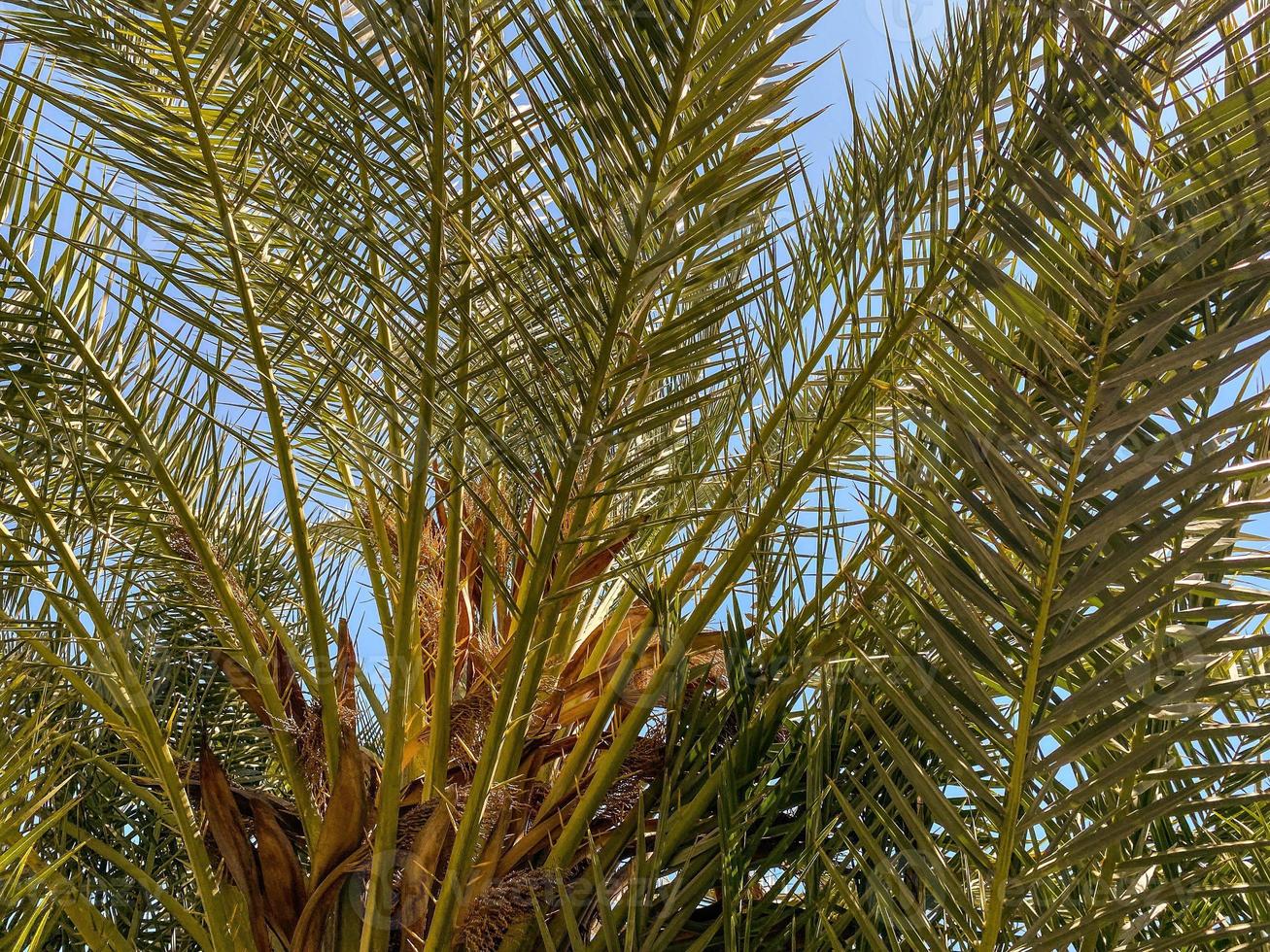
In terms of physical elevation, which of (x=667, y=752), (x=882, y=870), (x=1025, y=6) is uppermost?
(x=1025, y=6)

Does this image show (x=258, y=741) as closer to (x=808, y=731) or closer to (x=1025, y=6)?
(x=808, y=731)

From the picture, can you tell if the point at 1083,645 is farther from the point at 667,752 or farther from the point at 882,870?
the point at 667,752

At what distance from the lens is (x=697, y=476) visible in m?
1.26

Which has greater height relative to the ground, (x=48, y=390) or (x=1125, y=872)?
(x=48, y=390)

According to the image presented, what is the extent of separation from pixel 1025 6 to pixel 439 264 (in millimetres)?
822

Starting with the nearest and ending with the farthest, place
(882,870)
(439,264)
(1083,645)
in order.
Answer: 1. (1083,645)
2. (882,870)
3. (439,264)

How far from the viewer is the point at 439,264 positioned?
4.33 ft

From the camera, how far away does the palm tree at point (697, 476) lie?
3.67ft

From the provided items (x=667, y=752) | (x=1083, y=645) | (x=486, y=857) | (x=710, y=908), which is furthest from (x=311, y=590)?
(x=1083, y=645)

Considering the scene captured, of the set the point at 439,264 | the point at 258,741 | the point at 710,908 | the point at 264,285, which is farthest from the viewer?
the point at 258,741

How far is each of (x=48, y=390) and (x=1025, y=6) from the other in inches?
59.2

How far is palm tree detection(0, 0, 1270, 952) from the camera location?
3.67 ft

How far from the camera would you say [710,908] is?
162 centimetres

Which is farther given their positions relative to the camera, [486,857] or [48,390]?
[48,390]
